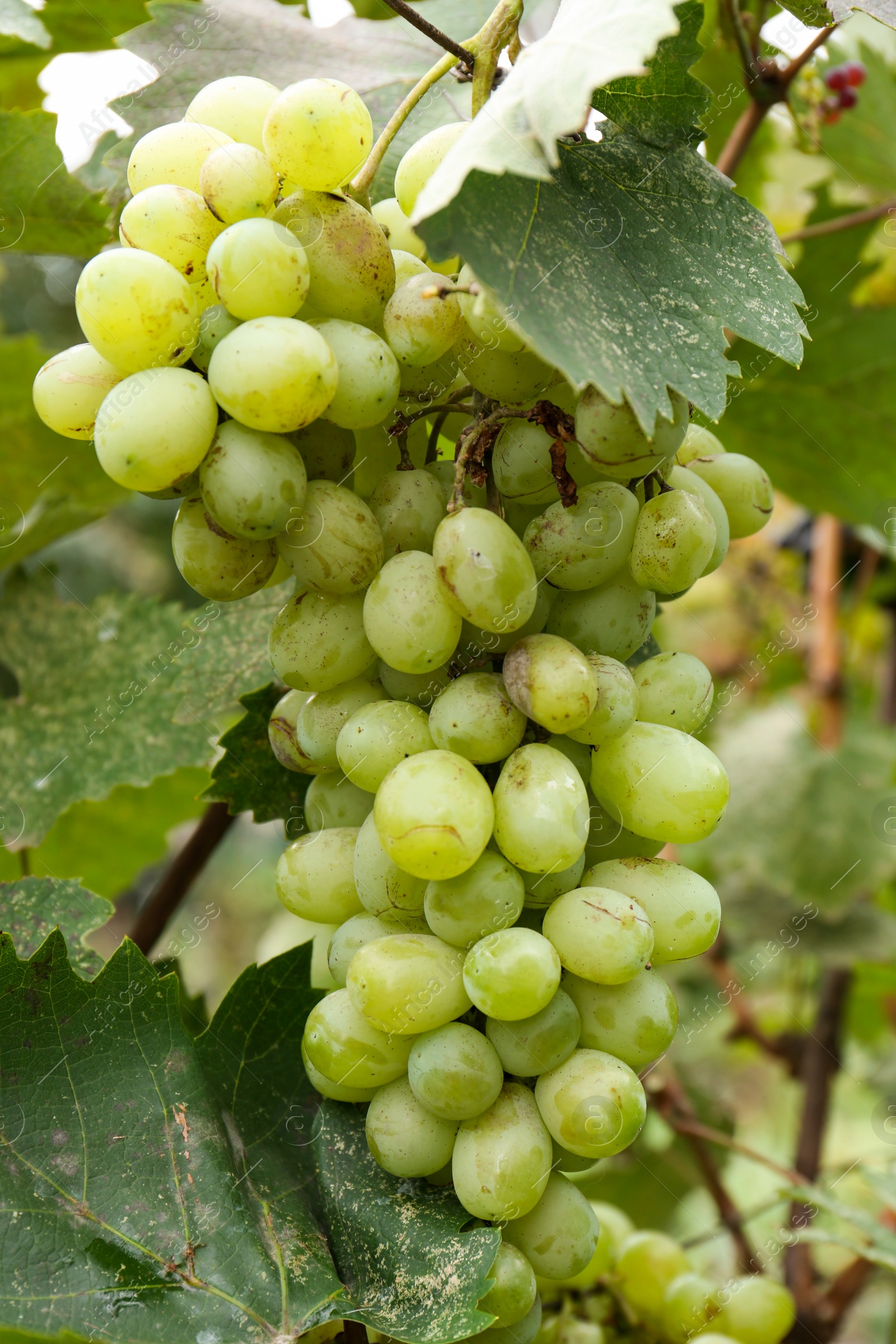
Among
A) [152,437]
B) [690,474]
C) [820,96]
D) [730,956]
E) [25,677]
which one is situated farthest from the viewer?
[730,956]

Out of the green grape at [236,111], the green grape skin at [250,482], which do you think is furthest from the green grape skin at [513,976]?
the green grape at [236,111]

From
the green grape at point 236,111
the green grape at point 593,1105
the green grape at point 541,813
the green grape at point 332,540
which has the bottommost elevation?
the green grape at point 593,1105

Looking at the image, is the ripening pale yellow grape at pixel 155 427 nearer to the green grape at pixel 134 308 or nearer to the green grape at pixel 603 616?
the green grape at pixel 134 308

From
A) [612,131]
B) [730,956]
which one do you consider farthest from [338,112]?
[730,956]

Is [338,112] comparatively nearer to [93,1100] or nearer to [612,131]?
[612,131]

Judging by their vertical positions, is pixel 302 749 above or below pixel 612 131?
below
